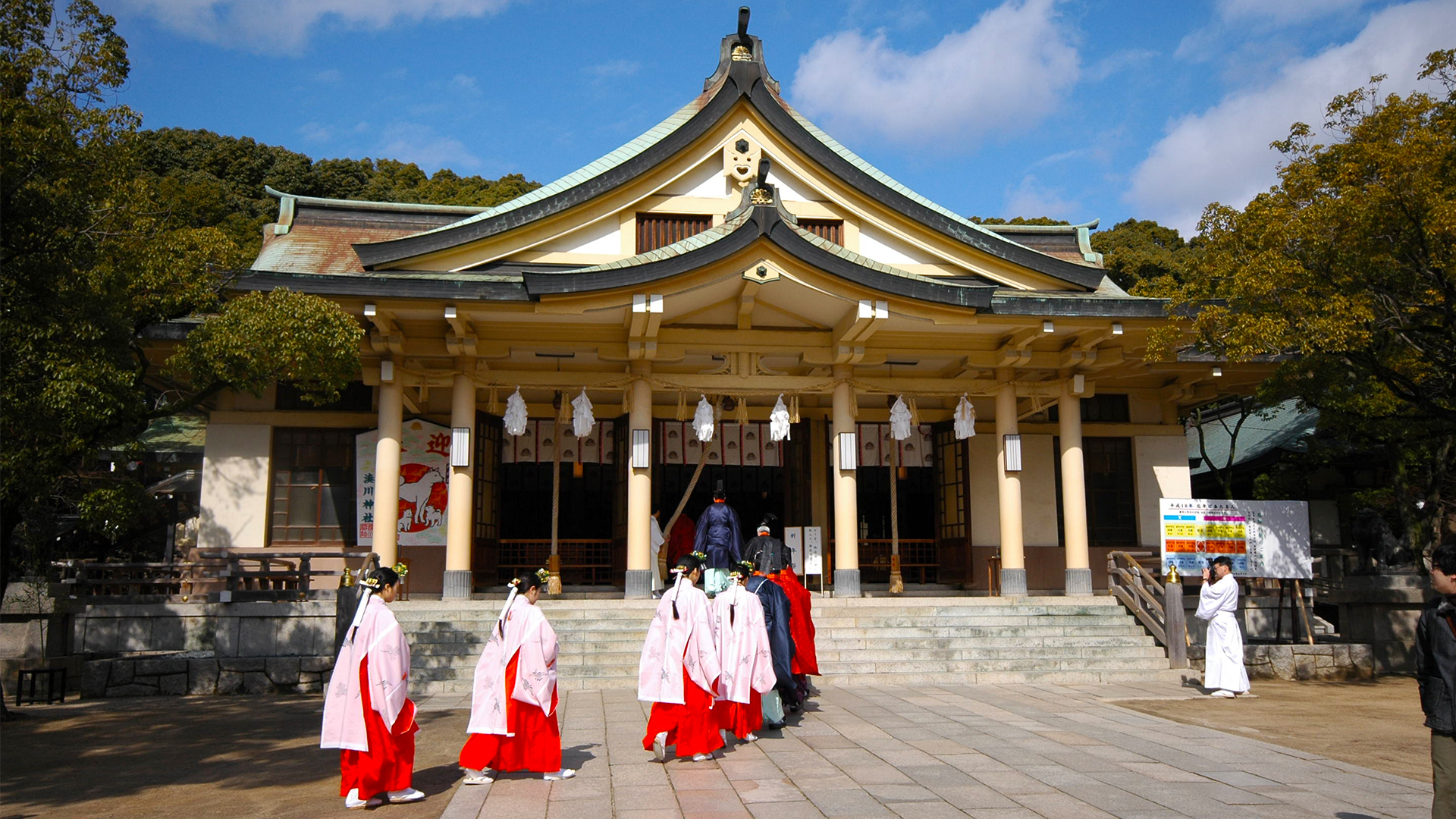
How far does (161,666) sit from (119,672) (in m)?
0.46

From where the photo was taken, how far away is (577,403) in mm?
14953

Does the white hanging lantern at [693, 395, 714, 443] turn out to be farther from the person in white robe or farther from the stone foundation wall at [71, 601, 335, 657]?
the person in white robe

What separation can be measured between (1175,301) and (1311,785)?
8091 millimetres

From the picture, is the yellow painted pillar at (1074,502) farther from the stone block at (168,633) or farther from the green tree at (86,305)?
the stone block at (168,633)

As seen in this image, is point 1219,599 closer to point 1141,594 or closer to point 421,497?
point 1141,594

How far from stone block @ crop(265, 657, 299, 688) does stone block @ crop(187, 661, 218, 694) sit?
25.5 inches

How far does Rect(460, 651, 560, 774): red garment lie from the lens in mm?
6707

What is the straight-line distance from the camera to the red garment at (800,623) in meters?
9.85

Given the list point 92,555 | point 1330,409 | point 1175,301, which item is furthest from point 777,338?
point 92,555

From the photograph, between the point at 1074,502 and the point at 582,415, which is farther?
the point at 1074,502

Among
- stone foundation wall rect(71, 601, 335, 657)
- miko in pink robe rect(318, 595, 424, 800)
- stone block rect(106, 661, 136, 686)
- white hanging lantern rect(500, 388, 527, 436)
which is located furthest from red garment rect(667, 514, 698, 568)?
miko in pink robe rect(318, 595, 424, 800)

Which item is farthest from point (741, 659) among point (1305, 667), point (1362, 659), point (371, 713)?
point (1362, 659)

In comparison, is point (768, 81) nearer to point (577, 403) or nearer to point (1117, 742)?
point (577, 403)

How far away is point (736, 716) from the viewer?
8141mm
